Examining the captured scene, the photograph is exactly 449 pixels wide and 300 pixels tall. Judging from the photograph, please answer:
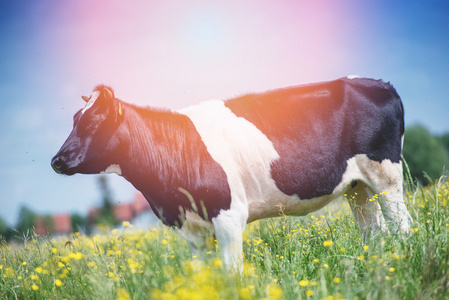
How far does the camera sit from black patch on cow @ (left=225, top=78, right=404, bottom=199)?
4758 mm

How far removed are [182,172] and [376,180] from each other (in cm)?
236


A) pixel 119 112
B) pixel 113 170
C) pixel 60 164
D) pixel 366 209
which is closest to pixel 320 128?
pixel 366 209

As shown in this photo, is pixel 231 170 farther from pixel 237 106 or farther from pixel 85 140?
pixel 85 140

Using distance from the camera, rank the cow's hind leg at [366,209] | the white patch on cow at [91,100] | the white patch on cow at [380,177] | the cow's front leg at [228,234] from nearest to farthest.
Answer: the cow's front leg at [228,234]
the white patch on cow at [91,100]
the white patch on cow at [380,177]
the cow's hind leg at [366,209]

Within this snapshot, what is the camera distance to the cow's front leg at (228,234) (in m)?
4.22

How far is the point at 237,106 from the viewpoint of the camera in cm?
491

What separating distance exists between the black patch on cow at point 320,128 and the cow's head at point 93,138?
1329 millimetres

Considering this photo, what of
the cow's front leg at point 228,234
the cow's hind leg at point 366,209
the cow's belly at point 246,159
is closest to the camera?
the cow's front leg at point 228,234

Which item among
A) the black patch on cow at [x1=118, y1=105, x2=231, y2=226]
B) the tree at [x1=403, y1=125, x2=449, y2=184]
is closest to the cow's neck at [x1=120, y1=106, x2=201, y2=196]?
the black patch on cow at [x1=118, y1=105, x2=231, y2=226]

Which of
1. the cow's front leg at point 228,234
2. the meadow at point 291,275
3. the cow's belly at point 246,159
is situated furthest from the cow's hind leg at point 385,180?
the cow's front leg at point 228,234

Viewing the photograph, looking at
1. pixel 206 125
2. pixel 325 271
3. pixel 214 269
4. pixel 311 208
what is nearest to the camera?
pixel 214 269

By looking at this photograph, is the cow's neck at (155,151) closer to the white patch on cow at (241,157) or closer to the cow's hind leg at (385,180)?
the white patch on cow at (241,157)

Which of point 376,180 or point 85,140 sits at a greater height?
point 85,140

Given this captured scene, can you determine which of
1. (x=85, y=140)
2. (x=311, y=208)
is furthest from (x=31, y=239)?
(x=311, y=208)
